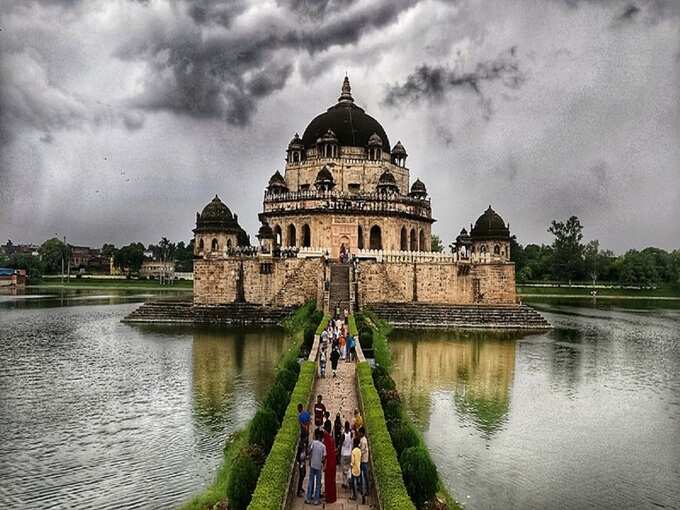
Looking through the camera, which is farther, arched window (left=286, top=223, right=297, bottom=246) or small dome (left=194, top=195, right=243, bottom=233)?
arched window (left=286, top=223, right=297, bottom=246)

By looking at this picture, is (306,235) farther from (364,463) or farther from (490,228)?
(364,463)

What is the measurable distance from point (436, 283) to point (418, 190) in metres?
10.4

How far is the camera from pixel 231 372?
1834 centimetres

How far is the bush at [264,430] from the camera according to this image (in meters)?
9.19

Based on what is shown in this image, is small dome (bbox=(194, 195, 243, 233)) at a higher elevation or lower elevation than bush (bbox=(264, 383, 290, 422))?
higher

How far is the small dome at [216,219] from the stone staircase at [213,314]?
4.31 metres

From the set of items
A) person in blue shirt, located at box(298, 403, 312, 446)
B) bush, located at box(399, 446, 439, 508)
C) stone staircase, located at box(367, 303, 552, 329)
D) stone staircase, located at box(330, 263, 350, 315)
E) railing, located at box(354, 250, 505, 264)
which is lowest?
bush, located at box(399, 446, 439, 508)

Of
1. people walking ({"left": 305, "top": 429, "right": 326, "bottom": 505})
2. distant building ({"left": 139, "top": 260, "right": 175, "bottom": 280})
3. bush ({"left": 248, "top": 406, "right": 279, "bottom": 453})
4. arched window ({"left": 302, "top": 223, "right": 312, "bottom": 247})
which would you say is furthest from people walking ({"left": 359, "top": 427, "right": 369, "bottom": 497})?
distant building ({"left": 139, "top": 260, "right": 175, "bottom": 280})

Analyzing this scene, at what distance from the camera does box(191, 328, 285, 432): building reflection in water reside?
13.9m

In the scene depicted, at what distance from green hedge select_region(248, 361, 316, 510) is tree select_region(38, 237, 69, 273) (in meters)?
81.8

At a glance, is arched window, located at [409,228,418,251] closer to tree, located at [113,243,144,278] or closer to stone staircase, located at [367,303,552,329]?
stone staircase, located at [367,303,552,329]

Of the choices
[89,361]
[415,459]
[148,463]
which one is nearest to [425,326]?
[89,361]

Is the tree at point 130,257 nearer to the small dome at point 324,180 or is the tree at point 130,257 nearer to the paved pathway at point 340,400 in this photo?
the small dome at point 324,180

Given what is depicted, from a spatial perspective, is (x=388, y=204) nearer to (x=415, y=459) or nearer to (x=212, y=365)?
(x=212, y=365)
